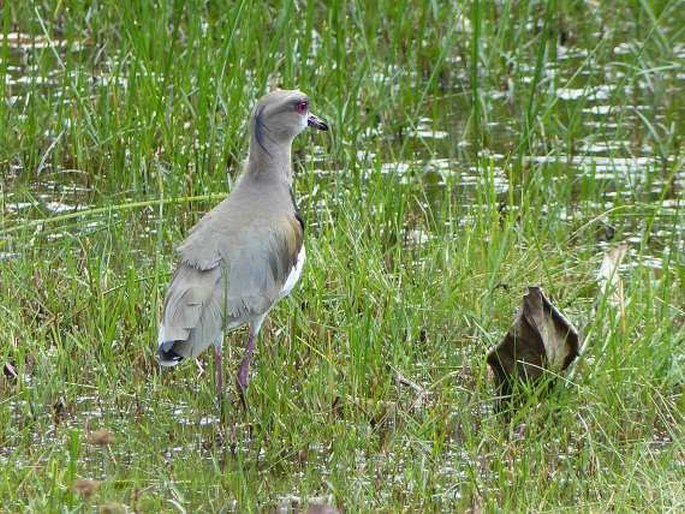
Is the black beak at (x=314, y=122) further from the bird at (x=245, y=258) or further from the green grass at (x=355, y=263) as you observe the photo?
the green grass at (x=355, y=263)

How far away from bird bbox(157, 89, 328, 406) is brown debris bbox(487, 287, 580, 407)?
772mm

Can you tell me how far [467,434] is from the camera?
5.10 m

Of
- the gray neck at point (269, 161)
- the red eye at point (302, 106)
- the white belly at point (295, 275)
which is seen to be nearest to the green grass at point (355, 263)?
the white belly at point (295, 275)

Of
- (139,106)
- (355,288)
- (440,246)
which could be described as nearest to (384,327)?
(355,288)

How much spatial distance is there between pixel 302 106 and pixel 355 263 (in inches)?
23.9

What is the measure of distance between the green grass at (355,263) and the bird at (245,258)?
0.25 metres

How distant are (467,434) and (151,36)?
3345 mm

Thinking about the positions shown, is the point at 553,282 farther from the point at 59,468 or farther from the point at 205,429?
the point at 59,468

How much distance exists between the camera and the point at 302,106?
612 cm

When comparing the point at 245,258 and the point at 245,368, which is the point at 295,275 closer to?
the point at 245,258

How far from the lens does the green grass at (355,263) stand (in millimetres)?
5039

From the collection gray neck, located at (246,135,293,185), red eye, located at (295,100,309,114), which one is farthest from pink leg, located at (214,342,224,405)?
red eye, located at (295,100,309,114)

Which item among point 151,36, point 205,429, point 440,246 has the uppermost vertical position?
point 151,36

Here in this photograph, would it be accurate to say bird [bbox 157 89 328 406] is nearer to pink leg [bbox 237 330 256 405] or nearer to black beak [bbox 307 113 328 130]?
pink leg [bbox 237 330 256 405]
